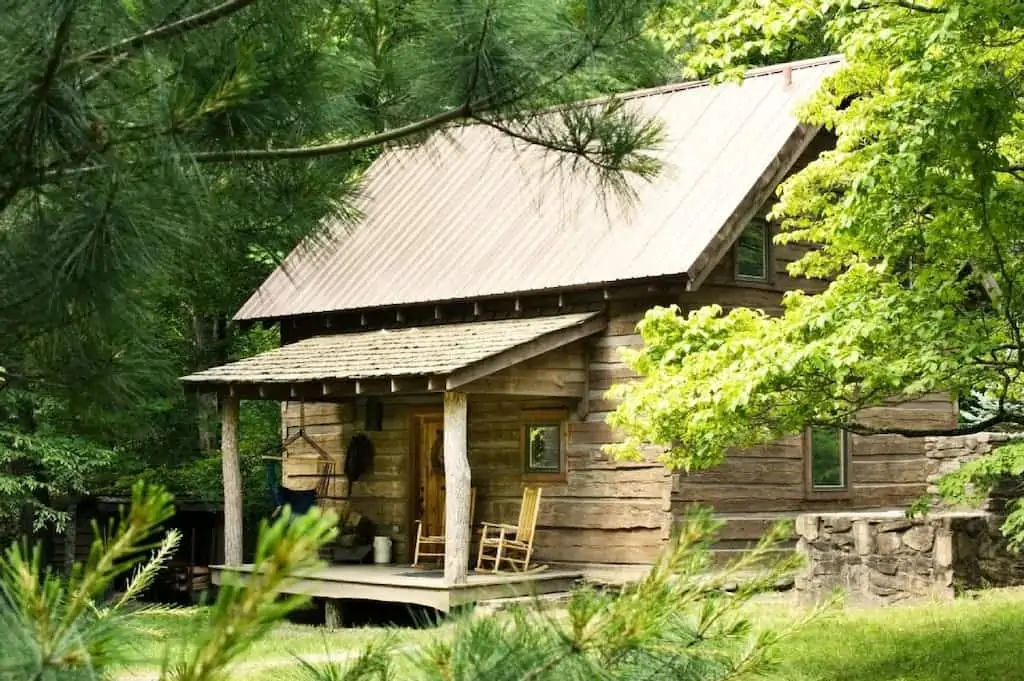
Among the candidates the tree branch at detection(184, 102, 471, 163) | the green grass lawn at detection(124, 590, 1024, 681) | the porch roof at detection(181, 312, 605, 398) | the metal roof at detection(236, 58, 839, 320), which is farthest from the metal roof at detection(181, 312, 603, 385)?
the tree branch at detection(184, 102, 471, 163)

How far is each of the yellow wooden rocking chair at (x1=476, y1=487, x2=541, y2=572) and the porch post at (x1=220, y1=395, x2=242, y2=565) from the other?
10.6 ft

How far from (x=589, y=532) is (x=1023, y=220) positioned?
887 centimetres

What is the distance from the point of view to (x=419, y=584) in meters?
15.7

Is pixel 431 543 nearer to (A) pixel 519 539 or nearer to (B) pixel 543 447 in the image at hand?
(A) pixel 519 539

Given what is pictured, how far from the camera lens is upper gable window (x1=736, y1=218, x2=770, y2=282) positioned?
1756cm

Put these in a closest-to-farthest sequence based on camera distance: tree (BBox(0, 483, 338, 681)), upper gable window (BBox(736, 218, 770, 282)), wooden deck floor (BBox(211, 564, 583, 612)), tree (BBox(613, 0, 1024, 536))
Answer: tree (BBox(0, 483, 338, 681))
tree (BBox(613, 0, 1024, 536))
wooden deck floor (BBox(211, 564, 583, 612))
upper gable window (BBox(736, 218, 770, 282))

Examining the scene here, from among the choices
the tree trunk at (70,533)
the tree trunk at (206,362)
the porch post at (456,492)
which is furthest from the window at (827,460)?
the tree trunk at (206,362)

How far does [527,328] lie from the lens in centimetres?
1691

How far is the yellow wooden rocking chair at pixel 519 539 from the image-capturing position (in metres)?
16.8

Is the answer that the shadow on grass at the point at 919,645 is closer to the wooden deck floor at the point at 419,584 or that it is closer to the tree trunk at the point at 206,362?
the wooden deck floor at the point at 419,584

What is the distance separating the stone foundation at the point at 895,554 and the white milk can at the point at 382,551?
21.8 ft

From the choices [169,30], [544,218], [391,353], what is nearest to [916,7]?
[169,30]

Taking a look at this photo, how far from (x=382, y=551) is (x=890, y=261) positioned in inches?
423

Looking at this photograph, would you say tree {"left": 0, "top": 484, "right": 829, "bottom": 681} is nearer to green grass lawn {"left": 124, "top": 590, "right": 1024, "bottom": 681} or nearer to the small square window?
green grass lawn {"left": 124, "top": 590, "right": 1024, "bottom": 681}
